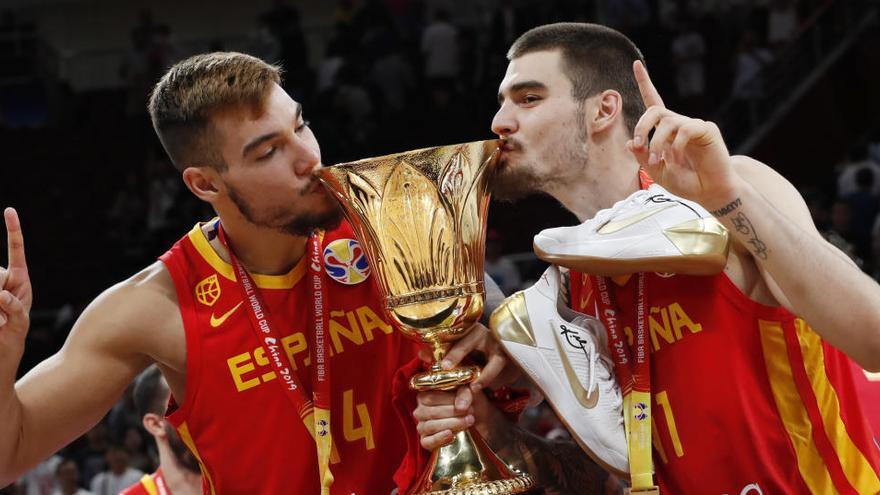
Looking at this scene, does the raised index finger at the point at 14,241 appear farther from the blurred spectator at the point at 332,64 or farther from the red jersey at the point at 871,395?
the blurred spectator at the point at 332,64

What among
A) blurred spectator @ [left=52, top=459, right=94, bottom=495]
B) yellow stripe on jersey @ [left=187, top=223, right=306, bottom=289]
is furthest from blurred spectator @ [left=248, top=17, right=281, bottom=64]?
yellow stripe on jersey @ [left=187, top=223, right=306, bottom=289]

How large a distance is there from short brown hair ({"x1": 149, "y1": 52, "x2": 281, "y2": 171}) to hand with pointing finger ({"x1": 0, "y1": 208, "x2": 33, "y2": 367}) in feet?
1.63

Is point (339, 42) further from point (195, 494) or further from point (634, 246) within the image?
point (634, 246)

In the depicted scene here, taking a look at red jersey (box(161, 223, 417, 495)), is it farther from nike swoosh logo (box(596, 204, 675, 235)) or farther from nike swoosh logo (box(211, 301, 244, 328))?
nike swoosh logo (box(596, 204, 675, 235))

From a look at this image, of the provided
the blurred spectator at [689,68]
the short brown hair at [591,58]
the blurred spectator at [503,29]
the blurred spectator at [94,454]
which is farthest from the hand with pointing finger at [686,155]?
the blurred spectator at [503,29]

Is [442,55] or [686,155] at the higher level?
[442,55]

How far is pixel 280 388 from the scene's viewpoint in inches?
117

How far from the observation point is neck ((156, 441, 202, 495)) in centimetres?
428

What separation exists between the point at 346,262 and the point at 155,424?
1.63 meters

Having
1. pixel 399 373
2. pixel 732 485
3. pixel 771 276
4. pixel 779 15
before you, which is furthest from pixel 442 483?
pixel 779 15

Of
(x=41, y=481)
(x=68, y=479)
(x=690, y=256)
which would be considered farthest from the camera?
(x=41, y=481)

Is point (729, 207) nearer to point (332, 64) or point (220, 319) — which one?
point (220, 319)

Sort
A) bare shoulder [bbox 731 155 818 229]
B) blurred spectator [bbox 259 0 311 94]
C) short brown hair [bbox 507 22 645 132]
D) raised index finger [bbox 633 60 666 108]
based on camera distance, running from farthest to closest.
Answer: blurred spectator [bbox 259 0 311 94], short brown hair [bbox 507 22 645 132], bare shoulder [bbox 731 155 818 229], raised index finger [bbox 633 60 666 108]

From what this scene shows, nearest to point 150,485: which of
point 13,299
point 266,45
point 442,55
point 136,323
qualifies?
point 136,323
